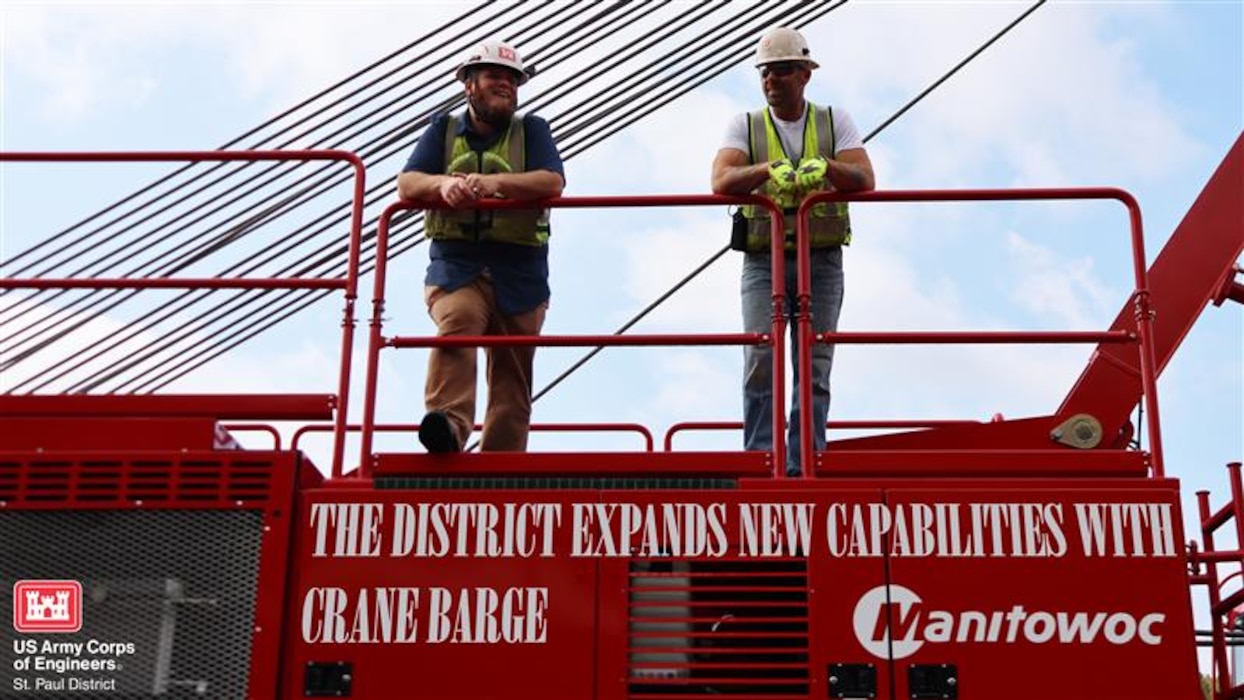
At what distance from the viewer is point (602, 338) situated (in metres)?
5.18

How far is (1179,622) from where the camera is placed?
4.83m

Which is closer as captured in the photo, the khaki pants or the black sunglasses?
the khaki pants

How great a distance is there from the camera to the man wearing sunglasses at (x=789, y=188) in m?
5.71

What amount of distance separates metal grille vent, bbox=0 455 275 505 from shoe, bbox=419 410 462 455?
1.94 feet

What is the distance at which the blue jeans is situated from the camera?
571cm

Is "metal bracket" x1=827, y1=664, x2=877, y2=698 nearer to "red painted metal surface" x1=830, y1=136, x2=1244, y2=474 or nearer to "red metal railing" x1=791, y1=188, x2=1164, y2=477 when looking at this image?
"red metal railing" x1=791, y1=188, x2=1164, y2=477

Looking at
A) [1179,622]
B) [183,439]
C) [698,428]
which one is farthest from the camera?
[698,428]

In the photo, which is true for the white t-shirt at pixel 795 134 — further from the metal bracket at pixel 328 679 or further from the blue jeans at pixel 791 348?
the metal bracket at pixel 328 679

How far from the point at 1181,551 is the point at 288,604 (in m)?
3.26

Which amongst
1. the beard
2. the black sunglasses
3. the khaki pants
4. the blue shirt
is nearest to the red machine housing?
the khaki pants

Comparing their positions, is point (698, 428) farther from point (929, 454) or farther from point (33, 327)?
point (33, 327)

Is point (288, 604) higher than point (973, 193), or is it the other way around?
point (973, 193)

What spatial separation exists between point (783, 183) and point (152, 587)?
2983 millimetres

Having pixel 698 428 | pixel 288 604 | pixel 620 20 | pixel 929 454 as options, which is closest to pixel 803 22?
pixel 620 20
